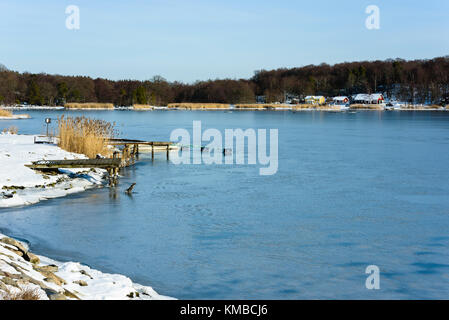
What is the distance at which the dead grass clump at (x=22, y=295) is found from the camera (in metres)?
4.80

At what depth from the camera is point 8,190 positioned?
41.3 feet

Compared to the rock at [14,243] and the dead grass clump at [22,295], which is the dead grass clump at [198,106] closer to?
the rock at [14,243]

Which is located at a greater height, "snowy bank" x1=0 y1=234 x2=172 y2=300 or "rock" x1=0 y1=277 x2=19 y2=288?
"rock" x1=0 y1=277 x2=19 y2=288

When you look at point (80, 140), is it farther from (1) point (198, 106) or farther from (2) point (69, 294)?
(1) point (198, 106)

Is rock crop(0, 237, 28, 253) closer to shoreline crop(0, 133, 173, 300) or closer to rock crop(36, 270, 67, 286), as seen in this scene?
shoreline crop(0, 133, 173, 300)

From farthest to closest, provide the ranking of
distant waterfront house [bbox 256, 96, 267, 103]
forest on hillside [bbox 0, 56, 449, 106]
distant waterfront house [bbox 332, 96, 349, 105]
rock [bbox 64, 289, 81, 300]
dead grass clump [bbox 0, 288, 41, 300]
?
1. distant waterfront house [bbox 256, 96, 267, 103]
2. distant waterfront house [bbox 332, 96, 349, 105]
3. forest on hillside [bbox 0, 56, 449, 106]
4. rock [bbox 64, 289, 81, 300]
5. dead grass clump [bbox 0, 288, 41, 300]

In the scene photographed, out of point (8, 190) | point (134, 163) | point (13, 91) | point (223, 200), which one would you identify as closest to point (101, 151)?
point (134, 163)

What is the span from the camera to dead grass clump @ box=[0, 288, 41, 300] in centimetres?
480

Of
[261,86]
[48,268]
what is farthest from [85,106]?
[48,268]

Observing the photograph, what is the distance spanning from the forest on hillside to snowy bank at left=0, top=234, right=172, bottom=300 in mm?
97971

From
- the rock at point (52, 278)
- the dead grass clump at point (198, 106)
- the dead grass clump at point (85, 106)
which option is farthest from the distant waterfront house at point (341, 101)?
the rock at point (52, 278)

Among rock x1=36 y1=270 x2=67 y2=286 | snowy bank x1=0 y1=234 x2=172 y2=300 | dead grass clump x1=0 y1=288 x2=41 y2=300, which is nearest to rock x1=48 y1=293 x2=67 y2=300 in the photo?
snowy bank x1=0 y1=234 x2=172 y2=300

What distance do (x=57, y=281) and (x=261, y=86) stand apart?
146 metres
